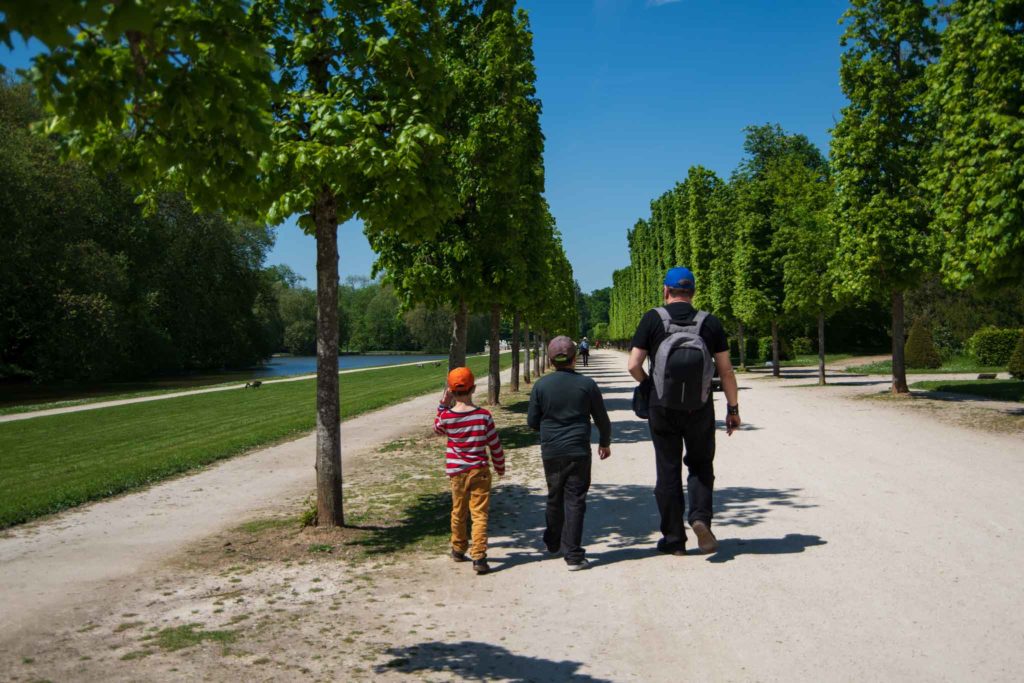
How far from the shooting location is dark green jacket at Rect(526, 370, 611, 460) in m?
6.45

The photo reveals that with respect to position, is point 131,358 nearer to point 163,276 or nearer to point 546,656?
point 163,276

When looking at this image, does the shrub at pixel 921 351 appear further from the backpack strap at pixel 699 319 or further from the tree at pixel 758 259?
the backpack strap at pixel 699 319

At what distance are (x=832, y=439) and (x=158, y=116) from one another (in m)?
12.3

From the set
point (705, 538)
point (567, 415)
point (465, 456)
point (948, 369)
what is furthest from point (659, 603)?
point (948, 369)

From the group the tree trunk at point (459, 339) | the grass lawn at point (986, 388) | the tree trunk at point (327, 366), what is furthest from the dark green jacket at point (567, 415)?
the grass lawn at point (986, 388)

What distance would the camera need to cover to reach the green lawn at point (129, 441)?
10.8 meters

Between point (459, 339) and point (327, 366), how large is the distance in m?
7.91

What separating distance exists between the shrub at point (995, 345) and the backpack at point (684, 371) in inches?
1242

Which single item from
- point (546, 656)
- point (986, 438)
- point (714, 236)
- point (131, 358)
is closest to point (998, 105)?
point (986, 438)

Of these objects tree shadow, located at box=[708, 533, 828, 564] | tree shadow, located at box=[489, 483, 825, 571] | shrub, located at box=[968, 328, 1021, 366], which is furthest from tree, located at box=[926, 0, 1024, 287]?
shrub, located at box=[968, 328, 1021, 366]

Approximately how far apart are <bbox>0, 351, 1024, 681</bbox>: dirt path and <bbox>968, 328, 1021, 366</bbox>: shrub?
27.4 metres

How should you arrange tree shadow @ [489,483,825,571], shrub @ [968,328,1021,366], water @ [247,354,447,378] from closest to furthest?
tree shadow @ [489,483,825,571]
shrub @ [968,328,1021,366]
water @ [247,354,447,378]

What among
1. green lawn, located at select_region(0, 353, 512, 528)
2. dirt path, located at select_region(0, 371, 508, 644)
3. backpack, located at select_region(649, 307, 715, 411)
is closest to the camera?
dirt path, located at select_region(0, 371, 508, 644)

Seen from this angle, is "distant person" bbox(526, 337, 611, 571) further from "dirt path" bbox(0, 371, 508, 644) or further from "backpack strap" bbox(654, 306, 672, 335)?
"dirt path" bbox(0, 371, 508, 644)
